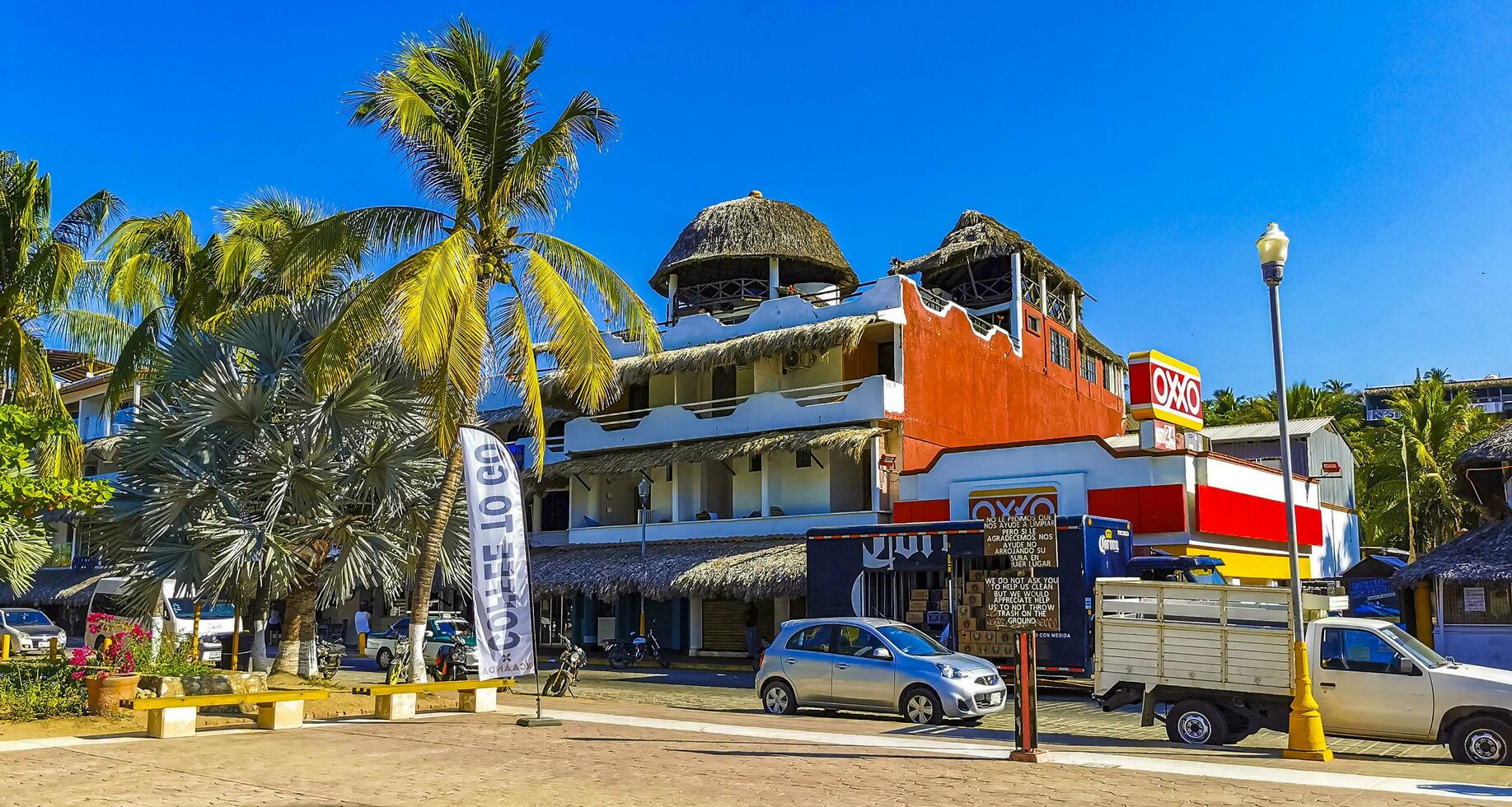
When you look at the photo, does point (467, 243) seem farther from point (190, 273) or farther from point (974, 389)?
point (974, 389)

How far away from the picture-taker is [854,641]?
16.9 m

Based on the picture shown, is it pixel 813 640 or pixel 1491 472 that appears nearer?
pixel 813 640

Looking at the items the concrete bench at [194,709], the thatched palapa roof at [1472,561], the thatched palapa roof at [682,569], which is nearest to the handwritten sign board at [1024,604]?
the concrete bench at [194,709]

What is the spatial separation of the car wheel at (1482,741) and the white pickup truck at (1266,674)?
1cm

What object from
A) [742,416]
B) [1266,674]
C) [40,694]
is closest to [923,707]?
[1266,674]

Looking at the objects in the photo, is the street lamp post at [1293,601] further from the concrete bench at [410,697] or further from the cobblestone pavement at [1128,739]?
the concrete bench at [410,697]

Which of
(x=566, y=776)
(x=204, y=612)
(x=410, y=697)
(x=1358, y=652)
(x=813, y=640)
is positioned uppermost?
(x=1358, y=652)

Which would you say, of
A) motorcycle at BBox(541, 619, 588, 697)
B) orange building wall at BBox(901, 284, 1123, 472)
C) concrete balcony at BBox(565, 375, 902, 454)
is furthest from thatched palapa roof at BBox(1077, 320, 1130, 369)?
motorcycle at BBox(541, 619, 588, 697)

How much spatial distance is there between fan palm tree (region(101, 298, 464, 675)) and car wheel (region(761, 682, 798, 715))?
6840mm

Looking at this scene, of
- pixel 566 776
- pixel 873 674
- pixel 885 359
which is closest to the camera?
pixel 566 776

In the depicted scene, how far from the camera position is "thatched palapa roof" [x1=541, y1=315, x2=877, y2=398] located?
30.4 m

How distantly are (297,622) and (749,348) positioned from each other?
1443cm

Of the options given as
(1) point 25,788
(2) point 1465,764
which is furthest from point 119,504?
(2) point 1465,764

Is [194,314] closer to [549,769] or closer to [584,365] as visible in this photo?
[584,365]
